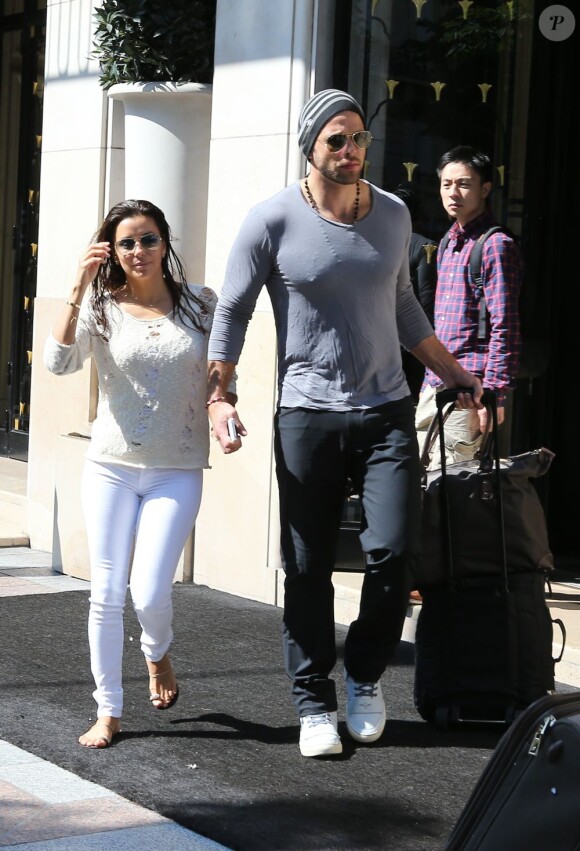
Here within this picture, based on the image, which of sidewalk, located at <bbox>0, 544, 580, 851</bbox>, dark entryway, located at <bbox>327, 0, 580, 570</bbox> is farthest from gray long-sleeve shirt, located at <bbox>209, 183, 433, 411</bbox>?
dark entryway, located at <bbox>327, 0, 580, 570</bbox>

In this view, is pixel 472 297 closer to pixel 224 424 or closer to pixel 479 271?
pixel 479 271

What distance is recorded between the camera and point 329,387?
457 cm

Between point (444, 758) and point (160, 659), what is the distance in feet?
3.26

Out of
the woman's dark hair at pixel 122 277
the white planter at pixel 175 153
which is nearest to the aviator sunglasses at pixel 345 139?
the woman's dark hair at pixel 122 277

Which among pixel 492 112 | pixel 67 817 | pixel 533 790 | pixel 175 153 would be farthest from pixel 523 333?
pixel 533 790

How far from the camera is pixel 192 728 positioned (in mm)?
4938

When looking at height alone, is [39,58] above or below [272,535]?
above

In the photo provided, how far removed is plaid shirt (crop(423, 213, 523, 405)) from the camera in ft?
19.7

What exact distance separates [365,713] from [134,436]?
1174 millimetres

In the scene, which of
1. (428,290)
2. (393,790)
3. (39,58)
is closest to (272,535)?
(428,290)

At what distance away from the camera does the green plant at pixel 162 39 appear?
748 centimetres

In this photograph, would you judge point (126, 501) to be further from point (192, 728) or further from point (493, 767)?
point (493, 767)

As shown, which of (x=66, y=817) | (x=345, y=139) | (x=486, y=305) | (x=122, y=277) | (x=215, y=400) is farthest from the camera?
(x=486, y=305)

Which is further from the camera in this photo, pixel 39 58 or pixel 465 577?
pixel 39 58
